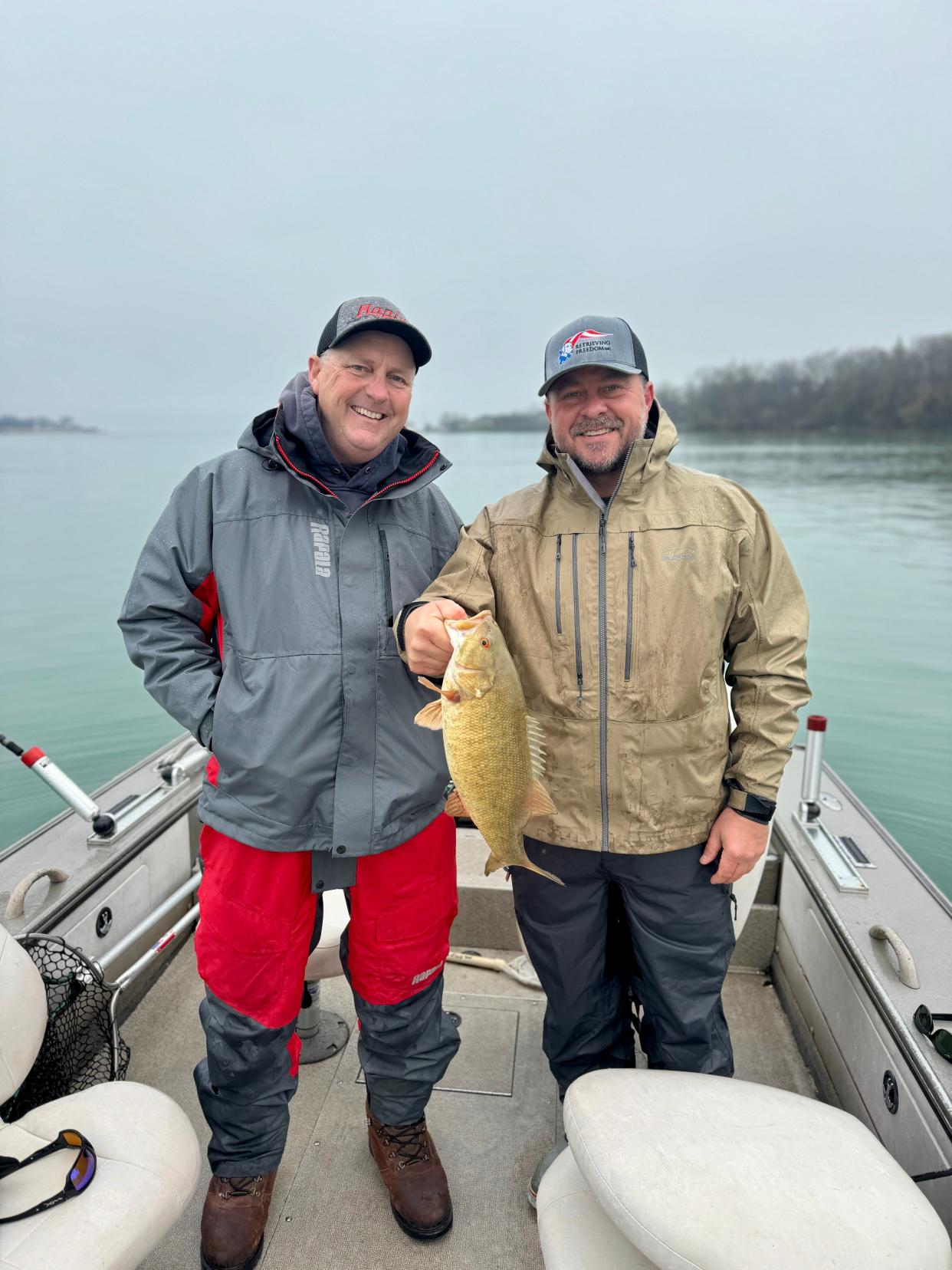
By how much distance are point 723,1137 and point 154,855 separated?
8.24ft

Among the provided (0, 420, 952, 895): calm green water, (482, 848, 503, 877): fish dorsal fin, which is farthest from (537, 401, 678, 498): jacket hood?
(0, 420, 952, 895): calm green water

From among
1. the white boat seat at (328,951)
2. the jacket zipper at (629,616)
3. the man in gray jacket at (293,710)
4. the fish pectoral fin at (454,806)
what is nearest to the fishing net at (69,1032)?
the man in gray jacket at (293,710)

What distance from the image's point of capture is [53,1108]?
6.34ft

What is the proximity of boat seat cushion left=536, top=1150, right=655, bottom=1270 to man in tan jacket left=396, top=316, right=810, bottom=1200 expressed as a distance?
610mm

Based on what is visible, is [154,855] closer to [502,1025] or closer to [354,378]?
[502,1025]

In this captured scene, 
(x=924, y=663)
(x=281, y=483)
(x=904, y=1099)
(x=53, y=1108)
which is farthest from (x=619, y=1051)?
(x=924, y=663)

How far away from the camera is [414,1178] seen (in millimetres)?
2400

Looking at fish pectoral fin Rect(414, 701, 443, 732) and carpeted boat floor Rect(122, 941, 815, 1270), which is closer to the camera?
fish pectoral fin Rect(414, 701, 443, 732)

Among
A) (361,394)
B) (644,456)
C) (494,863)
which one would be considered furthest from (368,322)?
(494,863)

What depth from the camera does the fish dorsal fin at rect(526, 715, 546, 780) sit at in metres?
2.16

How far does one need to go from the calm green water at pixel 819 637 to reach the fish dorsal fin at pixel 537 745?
5094mm

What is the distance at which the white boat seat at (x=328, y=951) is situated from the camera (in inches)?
104

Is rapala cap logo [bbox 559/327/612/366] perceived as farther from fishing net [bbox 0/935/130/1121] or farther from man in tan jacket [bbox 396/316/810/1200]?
fishing net [bbox 0/935/130/1121]

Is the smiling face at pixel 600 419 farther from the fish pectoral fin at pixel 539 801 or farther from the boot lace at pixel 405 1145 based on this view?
the boot lace at pixel 405 1145
